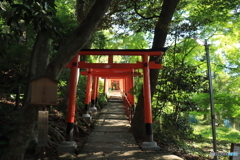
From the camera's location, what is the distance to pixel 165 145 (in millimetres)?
7430

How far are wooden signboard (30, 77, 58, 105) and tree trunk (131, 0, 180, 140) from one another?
174 inches

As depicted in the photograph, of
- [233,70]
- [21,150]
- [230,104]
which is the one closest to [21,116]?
[21,150]

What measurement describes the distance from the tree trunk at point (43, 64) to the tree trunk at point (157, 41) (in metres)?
3.28

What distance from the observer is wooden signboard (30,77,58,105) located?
361 centimetres

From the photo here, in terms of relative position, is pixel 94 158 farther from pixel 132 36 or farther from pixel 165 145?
pixel 132 36

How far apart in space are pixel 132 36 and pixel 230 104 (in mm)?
7351

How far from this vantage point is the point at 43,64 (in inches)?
163

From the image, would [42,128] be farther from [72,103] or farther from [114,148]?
[114,148]

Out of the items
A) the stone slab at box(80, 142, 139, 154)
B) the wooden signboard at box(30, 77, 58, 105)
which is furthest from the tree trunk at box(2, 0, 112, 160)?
the stone slab at box(80, 142, 139, 154)

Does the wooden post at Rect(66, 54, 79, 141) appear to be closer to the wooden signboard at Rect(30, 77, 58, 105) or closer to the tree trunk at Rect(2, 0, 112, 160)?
the tree trunk at Rect(2, 0, 112, 160)

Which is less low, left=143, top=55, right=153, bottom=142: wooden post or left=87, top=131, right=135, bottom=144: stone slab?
left=143, top=55, right=153, bottom=142: wooden post

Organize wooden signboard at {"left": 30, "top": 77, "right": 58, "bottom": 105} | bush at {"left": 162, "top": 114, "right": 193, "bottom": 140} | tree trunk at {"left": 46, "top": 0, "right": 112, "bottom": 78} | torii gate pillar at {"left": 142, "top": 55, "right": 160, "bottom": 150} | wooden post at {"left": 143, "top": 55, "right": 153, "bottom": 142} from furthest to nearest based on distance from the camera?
1. bush at {"left": 162, "top": 114, "right": 193, "bottom": 140}
2. wooden post at {"left": 143, "top": 55, "right": 153, "bottom": 142}
3. torii gate pillar at {"left": 142, "top": 55, "right": 160, "bottom": 150}
4. tree trunk at {"left": 46, "top": 0, "right": 112, "bottom": 78}
5. wooden signboard at {"left": 30, "top": 77, "right": 58, "bottom": 105}

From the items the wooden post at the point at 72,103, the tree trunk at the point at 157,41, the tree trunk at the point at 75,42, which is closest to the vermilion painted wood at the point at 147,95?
the tree trunk at the point at 157,41

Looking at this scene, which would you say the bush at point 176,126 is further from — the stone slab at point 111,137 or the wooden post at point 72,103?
the wooden post at point 72,103
